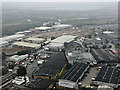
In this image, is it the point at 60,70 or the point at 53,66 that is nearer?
the point at 60,70

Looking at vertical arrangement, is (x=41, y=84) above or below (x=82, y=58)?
below

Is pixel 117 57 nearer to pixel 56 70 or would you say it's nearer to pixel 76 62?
pixel 76 62

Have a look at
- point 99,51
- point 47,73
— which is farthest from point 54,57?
point 99,51

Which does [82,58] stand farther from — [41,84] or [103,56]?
[41,84]

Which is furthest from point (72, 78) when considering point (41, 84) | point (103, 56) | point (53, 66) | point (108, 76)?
point (103, 56)

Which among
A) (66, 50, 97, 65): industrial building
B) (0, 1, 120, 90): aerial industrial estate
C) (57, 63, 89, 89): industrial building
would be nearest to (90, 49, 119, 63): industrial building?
(0, 1, 120, 90): aerial industrial estate

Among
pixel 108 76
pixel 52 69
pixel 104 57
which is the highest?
pixel 104 57

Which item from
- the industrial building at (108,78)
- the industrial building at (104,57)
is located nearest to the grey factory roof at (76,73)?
the industrial building at (108,78)
